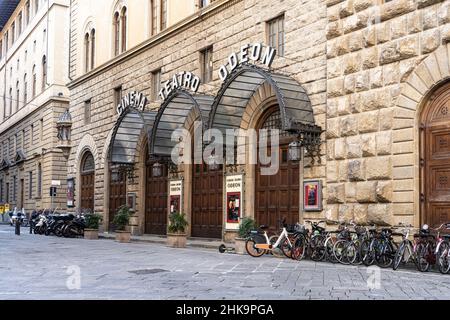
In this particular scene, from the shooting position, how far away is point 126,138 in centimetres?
2723

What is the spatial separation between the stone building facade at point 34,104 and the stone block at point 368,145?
28.3 m

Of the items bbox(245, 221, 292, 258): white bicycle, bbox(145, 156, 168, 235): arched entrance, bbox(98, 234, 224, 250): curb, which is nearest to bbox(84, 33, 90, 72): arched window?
bbox(145, 156, 168, 235): arched entrance

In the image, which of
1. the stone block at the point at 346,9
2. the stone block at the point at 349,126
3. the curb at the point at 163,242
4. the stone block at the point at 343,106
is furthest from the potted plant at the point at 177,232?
the stone block at the point at 346,9

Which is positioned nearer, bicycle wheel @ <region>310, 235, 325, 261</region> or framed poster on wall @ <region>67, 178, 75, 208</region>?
bicycle wheel @ <region>310, 235, 325, 261</region>

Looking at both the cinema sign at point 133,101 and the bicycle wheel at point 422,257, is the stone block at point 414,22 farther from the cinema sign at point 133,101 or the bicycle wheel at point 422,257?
the cinema sign at point 133,101

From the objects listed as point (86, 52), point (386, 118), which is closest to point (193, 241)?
point (386, 118)

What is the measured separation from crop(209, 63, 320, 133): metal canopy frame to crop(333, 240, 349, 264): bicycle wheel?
3.40 metres

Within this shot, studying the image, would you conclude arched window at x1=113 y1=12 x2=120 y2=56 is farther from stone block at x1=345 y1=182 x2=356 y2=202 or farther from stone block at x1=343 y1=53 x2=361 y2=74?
stone block at x1=345 y1=182 x2=356 y2=202

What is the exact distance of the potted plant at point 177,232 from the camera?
20250 millimetres

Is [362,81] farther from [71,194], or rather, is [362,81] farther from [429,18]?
[71,194]

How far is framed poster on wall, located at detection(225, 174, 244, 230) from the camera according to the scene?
2011cm

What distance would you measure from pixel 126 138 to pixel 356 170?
46.4 feet
